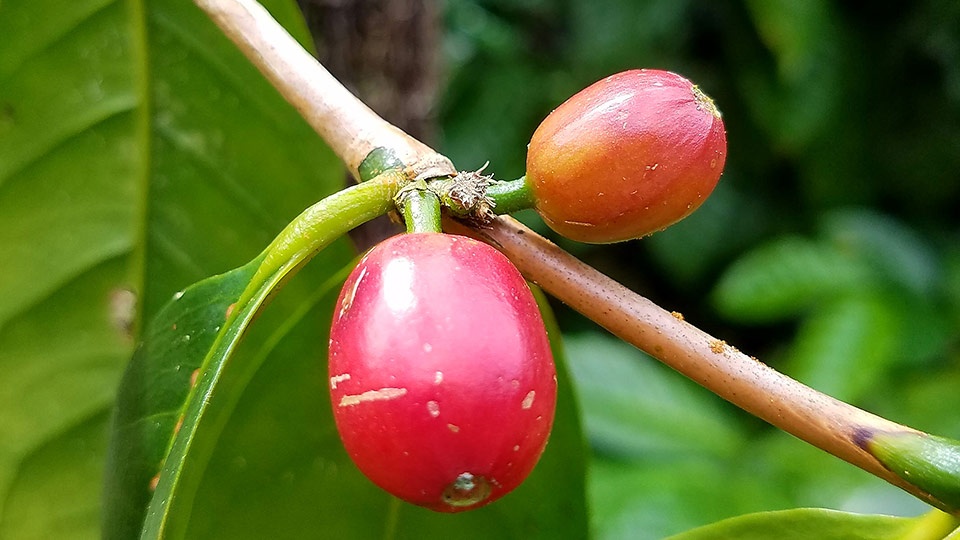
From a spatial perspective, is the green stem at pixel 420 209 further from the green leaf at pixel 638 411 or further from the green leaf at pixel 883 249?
the green leaf at pixel 883 249

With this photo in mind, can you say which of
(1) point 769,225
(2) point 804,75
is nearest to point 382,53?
(2) point 804,75

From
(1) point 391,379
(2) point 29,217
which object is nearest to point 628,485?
(2) point 29,217

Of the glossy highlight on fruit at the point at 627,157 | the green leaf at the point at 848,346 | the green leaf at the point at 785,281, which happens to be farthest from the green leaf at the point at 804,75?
the glossy highlight on fruit at the point at 627,157

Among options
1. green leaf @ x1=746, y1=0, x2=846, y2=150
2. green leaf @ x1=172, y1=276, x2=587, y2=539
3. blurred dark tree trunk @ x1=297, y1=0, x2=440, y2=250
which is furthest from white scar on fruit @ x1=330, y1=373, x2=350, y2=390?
green leaf @ x1=746, y1=0, x2=846, y2=150

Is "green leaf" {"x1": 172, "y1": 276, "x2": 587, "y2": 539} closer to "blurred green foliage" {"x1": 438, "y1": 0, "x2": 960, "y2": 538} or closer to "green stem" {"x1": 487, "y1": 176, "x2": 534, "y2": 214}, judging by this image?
"green stem" {"x1": 487, "y1": 176, "x2": 534, "y2": 214}

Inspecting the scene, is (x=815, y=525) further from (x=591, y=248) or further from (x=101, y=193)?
(x=591, y=248)

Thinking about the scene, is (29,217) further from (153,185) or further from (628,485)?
(628,485)
